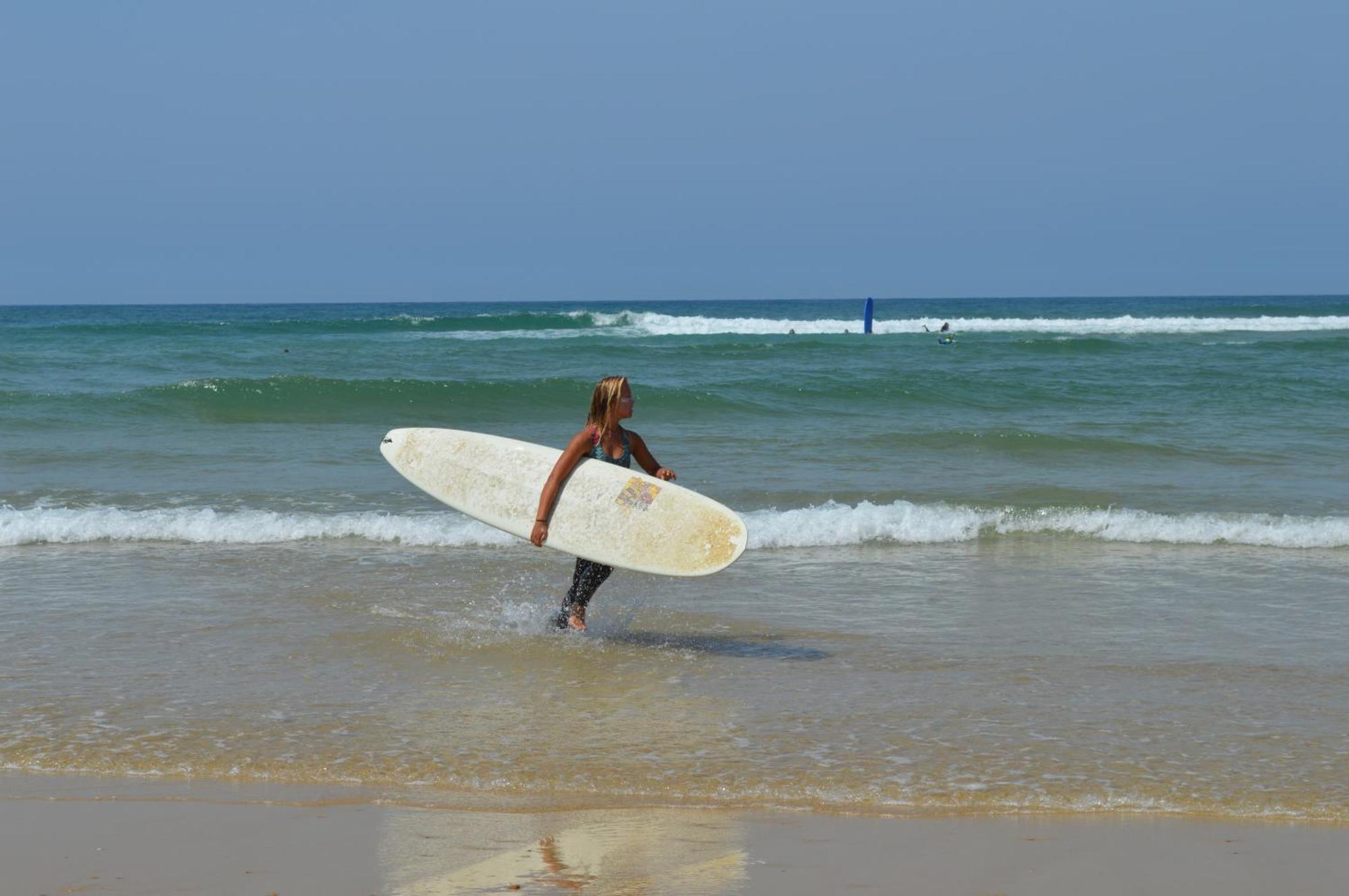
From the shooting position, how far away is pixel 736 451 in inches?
566

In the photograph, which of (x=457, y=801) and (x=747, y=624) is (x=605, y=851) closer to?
(x=457, y=801)

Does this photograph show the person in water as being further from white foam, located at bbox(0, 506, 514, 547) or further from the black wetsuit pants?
white foam, located at bbox(0, 506, 514, 547)

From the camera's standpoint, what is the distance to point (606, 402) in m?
6.19

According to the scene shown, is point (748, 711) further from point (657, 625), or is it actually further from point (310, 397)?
point (310, 397)

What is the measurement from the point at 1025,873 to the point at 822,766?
3.45 ft

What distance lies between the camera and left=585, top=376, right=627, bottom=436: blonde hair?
6117 mm

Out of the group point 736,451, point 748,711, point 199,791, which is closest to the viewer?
point 199,791

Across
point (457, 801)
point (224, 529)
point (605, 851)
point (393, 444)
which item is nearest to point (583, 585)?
point (393, 444)

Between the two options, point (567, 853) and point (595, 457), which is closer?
point (567, 853)

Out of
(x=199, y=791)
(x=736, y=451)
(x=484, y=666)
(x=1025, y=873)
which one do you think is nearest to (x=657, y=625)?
(x=484, y=666)

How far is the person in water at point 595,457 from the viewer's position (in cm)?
618

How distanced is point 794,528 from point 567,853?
19.7 feet

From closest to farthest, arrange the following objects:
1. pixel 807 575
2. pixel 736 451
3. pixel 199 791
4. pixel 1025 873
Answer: pixel 1025 873 → pixel 199 791 → pixel 807 575 → pixel 736 451

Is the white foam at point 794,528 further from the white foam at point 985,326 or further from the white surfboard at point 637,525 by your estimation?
the white foam at point 985,326
